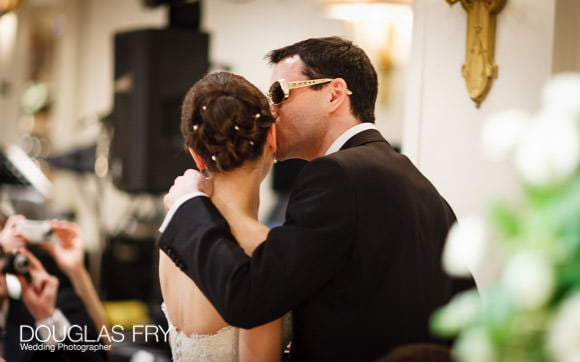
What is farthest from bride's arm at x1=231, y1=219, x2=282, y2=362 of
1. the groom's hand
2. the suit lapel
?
the suit lapel

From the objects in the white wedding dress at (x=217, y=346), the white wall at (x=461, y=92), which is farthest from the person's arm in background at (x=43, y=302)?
the white wall at (x=461, y=92)

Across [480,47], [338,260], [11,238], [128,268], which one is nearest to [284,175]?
[128,268]

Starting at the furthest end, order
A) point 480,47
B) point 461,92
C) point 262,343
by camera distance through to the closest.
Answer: point 461,92
point 480,47
point 262,343

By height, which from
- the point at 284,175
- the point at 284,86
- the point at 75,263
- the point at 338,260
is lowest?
the point at 284,175

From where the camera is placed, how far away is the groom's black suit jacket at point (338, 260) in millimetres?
1503

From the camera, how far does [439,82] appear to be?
8.93 ft

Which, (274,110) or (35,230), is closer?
(274,110)

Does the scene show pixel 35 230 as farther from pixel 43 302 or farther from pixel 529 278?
pixel 529 278

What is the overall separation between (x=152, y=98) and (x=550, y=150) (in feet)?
15.7

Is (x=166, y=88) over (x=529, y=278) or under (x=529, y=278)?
under

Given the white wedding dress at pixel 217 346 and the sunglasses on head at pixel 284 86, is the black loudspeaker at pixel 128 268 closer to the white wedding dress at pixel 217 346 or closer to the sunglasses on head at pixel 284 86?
the white wedding dress at pixel 217 346

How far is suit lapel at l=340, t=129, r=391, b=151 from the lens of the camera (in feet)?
5.92

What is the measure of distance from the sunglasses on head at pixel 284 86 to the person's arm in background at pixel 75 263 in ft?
4.44

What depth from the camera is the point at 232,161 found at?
1.73 meters
